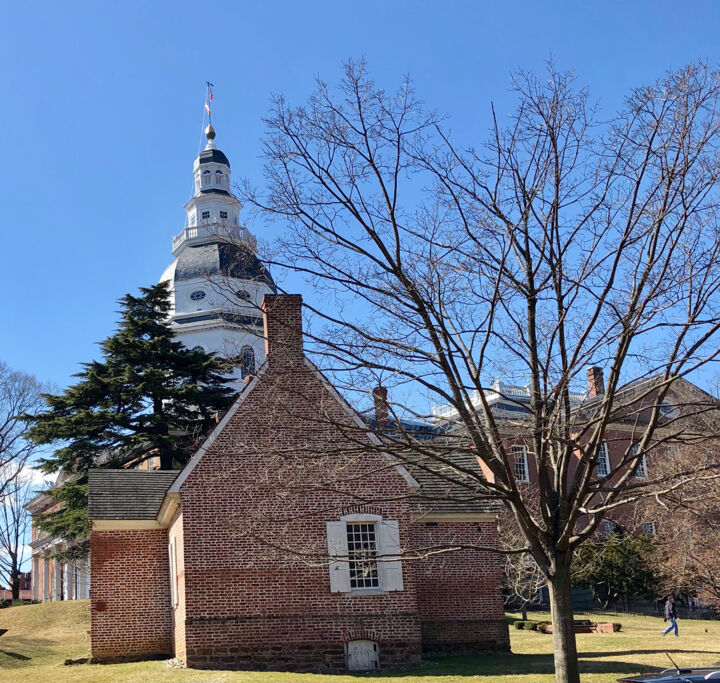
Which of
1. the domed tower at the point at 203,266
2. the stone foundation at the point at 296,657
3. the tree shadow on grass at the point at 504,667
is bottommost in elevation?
the tree shadow on grass at the point at 504,667

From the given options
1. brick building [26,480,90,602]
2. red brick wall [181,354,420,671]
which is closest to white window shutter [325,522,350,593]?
red brick wall [181,354,420,671]

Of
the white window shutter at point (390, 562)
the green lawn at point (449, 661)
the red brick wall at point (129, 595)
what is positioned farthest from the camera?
the red brick wall at point (129, 595)

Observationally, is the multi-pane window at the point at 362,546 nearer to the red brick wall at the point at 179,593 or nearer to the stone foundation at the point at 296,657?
the stone foundation at the point at 296,657

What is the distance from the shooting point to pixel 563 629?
12289 millimetres

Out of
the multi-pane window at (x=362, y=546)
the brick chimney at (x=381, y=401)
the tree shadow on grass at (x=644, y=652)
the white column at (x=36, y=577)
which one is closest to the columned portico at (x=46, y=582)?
the white column at (x=36, y=577)

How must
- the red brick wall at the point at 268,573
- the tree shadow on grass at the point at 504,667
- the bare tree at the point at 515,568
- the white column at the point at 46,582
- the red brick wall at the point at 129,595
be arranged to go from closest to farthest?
the tree shadow on grass at the point at 504,667 < the red brick wall at the point at 268,573 < the red brick wall at the point at 129,595 < the bare tree at the point at 515,568 < the white column at the point at 46,582

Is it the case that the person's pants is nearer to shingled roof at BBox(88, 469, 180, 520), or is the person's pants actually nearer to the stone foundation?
the stone foundation

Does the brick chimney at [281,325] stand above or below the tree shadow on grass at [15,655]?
above

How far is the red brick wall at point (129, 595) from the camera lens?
2286cm

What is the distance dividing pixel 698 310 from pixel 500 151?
3.57m

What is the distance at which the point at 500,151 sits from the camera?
13109 mm

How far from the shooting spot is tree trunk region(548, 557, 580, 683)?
1210cm

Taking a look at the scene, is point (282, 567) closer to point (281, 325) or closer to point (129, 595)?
point (129, 595)

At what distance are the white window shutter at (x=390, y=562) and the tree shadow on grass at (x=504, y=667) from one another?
1.87m
